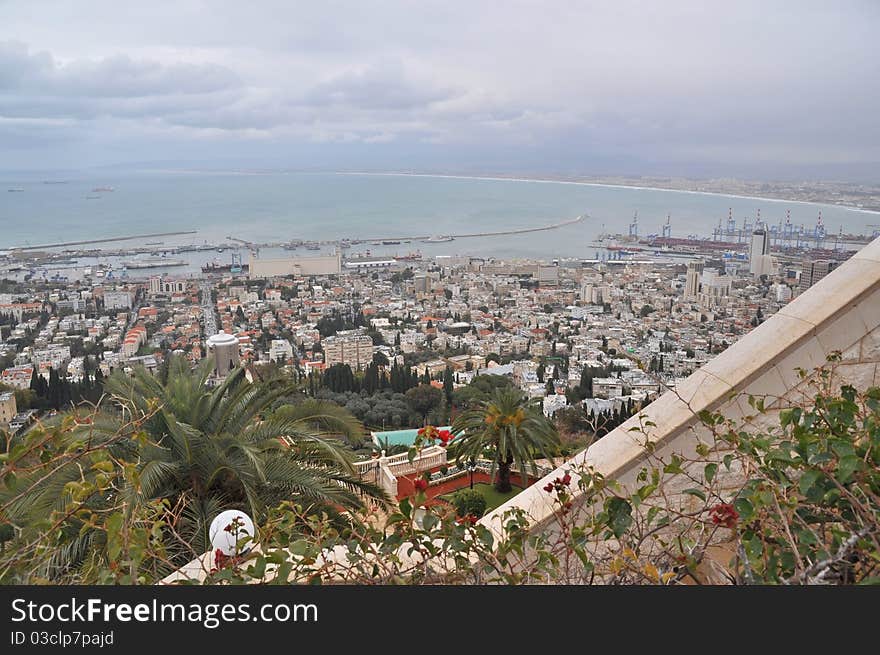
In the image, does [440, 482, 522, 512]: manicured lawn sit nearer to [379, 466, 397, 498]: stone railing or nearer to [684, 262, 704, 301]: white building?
[379, 466, 397, 498]: stone railing

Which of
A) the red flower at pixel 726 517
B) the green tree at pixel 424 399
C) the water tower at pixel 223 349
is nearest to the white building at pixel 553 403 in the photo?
the green tree at pixel 424 399

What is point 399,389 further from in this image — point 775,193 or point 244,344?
point 775,193

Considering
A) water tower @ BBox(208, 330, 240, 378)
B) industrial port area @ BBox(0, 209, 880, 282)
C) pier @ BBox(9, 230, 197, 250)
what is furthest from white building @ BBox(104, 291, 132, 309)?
pier @ BBox(9, 230, 197, 250)

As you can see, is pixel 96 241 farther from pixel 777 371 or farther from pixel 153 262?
pixel 777 371

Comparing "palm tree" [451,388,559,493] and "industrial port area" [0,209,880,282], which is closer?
"palm tree" [451,388,559,493]

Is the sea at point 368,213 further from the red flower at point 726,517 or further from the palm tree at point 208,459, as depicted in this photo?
the red flower at point 726,517

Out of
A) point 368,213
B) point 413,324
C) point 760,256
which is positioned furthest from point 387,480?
point 368,213
